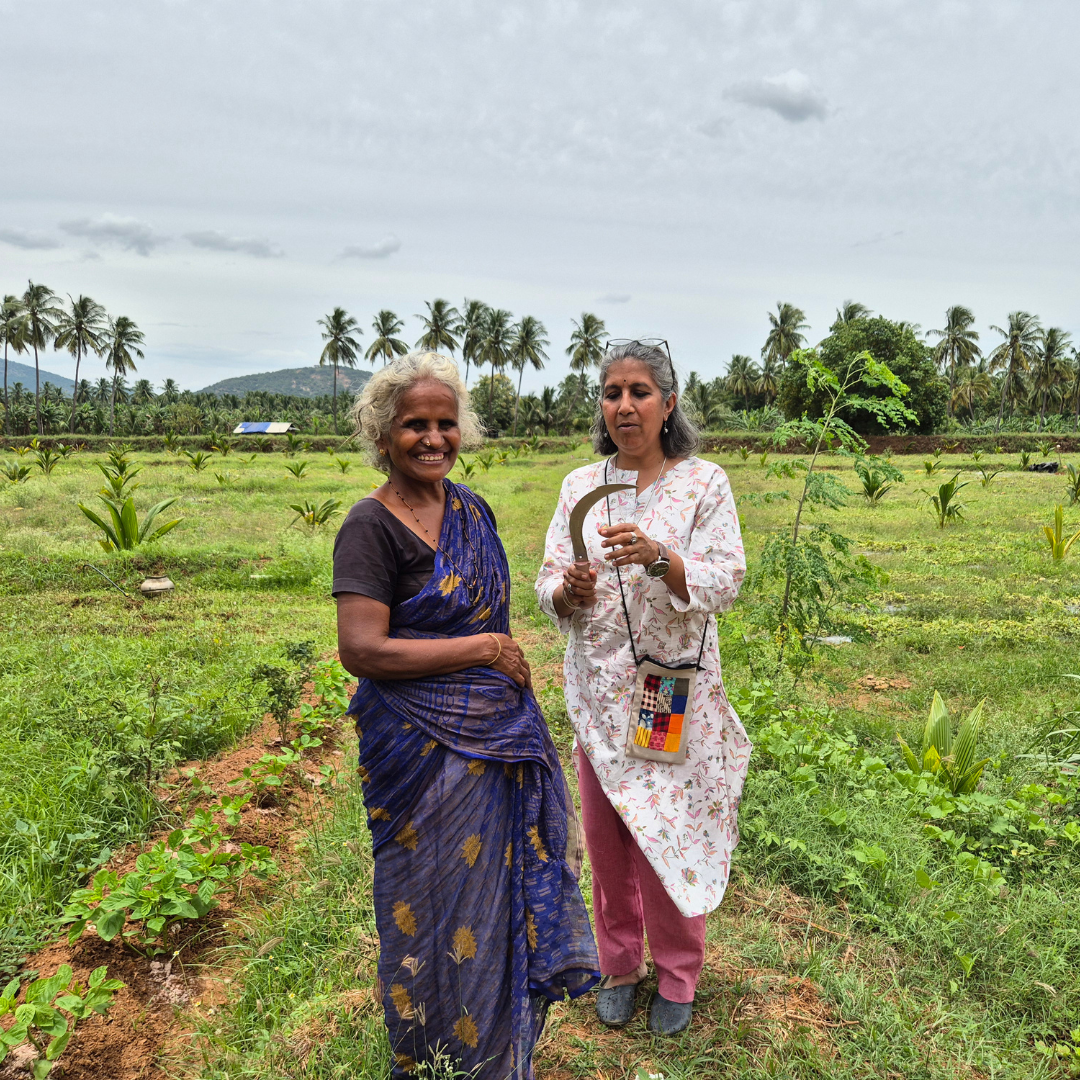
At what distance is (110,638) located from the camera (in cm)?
500

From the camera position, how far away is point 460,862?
1635mm

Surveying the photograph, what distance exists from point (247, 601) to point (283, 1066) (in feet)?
17.0

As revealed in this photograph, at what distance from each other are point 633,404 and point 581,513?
0.99 feet

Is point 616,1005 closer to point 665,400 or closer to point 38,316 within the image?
point 665,400

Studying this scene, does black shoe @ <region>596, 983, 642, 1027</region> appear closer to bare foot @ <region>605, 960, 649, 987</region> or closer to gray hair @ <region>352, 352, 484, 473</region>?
bare foot @ <region>605, 960, 649, 987</region>

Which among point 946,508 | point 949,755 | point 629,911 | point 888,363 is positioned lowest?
point 949,755

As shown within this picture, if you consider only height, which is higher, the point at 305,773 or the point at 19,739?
the point at 19,739

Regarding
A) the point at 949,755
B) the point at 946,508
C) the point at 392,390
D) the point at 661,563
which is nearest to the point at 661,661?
→ the point at 661,563

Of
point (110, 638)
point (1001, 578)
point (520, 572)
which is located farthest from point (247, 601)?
point (1001, 578)

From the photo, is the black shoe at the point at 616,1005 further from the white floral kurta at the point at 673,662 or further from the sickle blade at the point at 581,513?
the sickle blade at the point at 581,513

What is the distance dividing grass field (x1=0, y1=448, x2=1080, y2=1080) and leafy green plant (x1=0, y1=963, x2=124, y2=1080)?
0.90 feet

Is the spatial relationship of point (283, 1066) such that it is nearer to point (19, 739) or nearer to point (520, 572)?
point (19, 739)

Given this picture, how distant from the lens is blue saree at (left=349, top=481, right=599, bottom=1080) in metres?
1.62

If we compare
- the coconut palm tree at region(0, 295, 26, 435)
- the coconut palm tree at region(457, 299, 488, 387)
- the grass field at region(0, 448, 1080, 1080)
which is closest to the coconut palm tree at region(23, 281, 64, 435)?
the coconut palm tree at region(0, 295, 26, 435)
